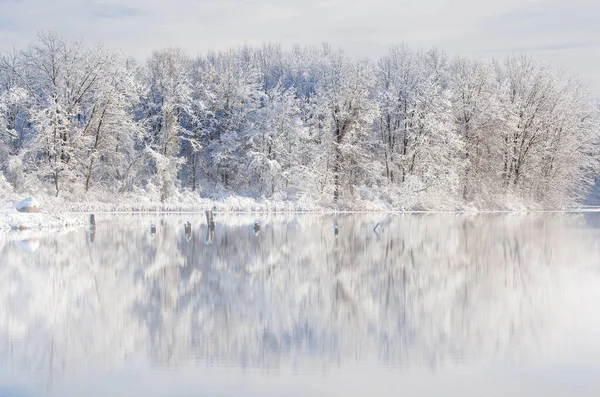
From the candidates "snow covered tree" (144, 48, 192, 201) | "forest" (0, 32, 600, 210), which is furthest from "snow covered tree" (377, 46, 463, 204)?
"snow covered tree" (144, 48, 192, 201)

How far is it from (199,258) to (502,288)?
976cm

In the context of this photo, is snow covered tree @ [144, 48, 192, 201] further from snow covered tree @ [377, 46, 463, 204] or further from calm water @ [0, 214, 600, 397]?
calm water @ [0, 214, 600, 397]

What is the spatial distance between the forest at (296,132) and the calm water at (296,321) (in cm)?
3062

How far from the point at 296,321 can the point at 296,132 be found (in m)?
48.6

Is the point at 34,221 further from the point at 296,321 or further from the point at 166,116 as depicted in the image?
the point at 296,321

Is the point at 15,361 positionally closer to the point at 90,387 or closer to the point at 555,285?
the point at 90,387

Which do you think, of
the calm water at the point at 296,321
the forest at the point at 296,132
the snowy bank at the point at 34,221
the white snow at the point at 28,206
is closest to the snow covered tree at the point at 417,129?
the forest at the point at 296,132

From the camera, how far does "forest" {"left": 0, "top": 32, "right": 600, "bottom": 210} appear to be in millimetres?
55219

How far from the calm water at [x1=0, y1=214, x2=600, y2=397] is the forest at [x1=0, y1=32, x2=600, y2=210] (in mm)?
30616

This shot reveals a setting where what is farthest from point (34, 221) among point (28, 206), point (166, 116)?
point (166, 116)

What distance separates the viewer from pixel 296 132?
61.2 m

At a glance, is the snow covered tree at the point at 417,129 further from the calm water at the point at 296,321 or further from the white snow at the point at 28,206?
the calm water at the point at 296,321

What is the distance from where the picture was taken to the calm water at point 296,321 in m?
9.48

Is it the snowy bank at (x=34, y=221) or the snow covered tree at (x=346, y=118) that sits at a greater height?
the snow covered tree at (x=346, y=118)
